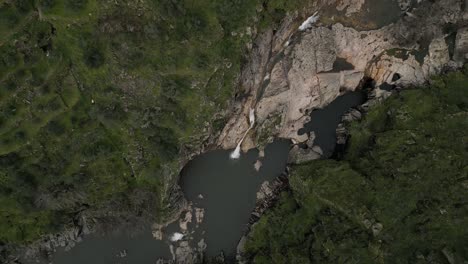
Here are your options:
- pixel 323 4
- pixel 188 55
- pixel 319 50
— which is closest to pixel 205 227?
pixel 188 55

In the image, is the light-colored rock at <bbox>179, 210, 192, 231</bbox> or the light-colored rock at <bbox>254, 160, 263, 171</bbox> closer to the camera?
the light-colored rock at <bbox>179, 210, 192, 231</bbox>

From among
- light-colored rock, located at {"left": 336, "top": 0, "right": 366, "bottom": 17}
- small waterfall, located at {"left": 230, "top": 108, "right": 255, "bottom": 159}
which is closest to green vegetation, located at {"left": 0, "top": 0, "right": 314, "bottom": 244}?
small waterfall, located at {"left": 230, "top": 108, "right": 255, "bottom": 159}

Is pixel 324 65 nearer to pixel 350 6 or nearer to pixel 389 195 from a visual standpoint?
pixel 350 6

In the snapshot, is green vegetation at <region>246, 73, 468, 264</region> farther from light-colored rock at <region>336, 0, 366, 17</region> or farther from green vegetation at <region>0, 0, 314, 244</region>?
green vegetation at <region>0, 0, 314, 244</region>

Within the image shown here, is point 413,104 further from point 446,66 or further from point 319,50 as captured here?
point 319,50

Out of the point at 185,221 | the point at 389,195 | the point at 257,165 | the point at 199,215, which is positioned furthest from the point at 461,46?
the point at 185,221

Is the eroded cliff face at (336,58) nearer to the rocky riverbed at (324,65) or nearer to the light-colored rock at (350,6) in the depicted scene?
the light-colored rock at (350,6)
